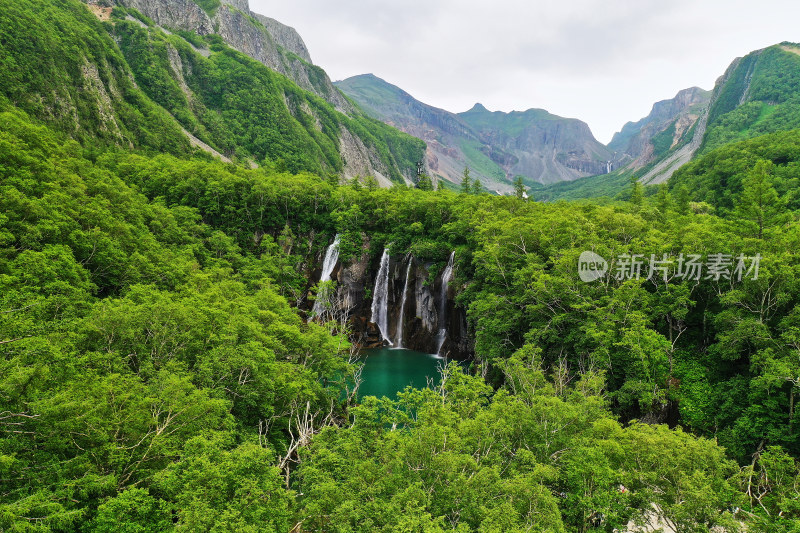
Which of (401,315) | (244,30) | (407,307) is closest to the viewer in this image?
(407,307)

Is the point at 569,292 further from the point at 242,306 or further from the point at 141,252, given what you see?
the point at 141,252

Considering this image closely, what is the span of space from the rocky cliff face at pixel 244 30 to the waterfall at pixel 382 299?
12307cm

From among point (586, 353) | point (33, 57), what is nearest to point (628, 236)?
point (586, 353)

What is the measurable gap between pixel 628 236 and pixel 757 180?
844 cm

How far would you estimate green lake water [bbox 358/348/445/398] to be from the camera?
31203 millimetres

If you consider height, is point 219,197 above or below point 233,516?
above

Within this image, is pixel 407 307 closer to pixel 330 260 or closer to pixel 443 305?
pixel 443 305

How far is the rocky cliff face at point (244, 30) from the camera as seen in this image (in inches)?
4931

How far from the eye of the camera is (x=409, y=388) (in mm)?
19453

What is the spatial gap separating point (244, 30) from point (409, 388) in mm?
167812

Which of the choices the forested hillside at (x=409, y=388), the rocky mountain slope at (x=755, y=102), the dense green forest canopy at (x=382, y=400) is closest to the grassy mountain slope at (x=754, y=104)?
the rocky mountain slope at (x=755, y=102)

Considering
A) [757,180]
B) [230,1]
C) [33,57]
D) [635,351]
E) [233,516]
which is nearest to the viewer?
[233,516]

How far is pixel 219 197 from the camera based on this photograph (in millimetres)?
51156

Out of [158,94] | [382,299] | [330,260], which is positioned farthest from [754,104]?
[158,94]
